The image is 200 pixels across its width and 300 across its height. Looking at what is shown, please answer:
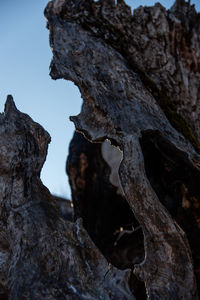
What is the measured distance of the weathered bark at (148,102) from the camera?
2717 mm

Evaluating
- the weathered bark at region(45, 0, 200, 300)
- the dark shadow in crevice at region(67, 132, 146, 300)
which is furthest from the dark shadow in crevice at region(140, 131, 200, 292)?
the dark shadow in crevice at region(67, 132, 146, 300)

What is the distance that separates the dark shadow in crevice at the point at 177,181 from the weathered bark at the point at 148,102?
0.01 m

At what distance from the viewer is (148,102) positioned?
3719 mm

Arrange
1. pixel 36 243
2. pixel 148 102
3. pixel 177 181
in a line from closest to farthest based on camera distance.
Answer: pixel 36 243
pixel 148 102
pixel 177 181

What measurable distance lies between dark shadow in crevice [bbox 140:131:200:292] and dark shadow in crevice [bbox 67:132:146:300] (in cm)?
115

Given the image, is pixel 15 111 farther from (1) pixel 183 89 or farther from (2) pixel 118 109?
(1) pixel 183 89

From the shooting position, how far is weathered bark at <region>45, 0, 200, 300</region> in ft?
8.91

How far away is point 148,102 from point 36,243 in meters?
1.92

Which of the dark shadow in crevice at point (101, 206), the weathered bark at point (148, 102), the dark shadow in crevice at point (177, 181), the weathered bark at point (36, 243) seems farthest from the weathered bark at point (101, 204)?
the weathered bark at point (36, 243)

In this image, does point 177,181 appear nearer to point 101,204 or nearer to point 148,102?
→ point 148,102

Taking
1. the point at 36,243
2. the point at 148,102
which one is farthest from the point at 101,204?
the point at 36,243

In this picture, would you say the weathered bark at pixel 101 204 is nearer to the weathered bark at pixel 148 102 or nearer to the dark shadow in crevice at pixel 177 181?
the dark shadow in crevice at pixel 177 181

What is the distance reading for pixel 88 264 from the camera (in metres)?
2.65

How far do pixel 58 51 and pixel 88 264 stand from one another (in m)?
2.27
